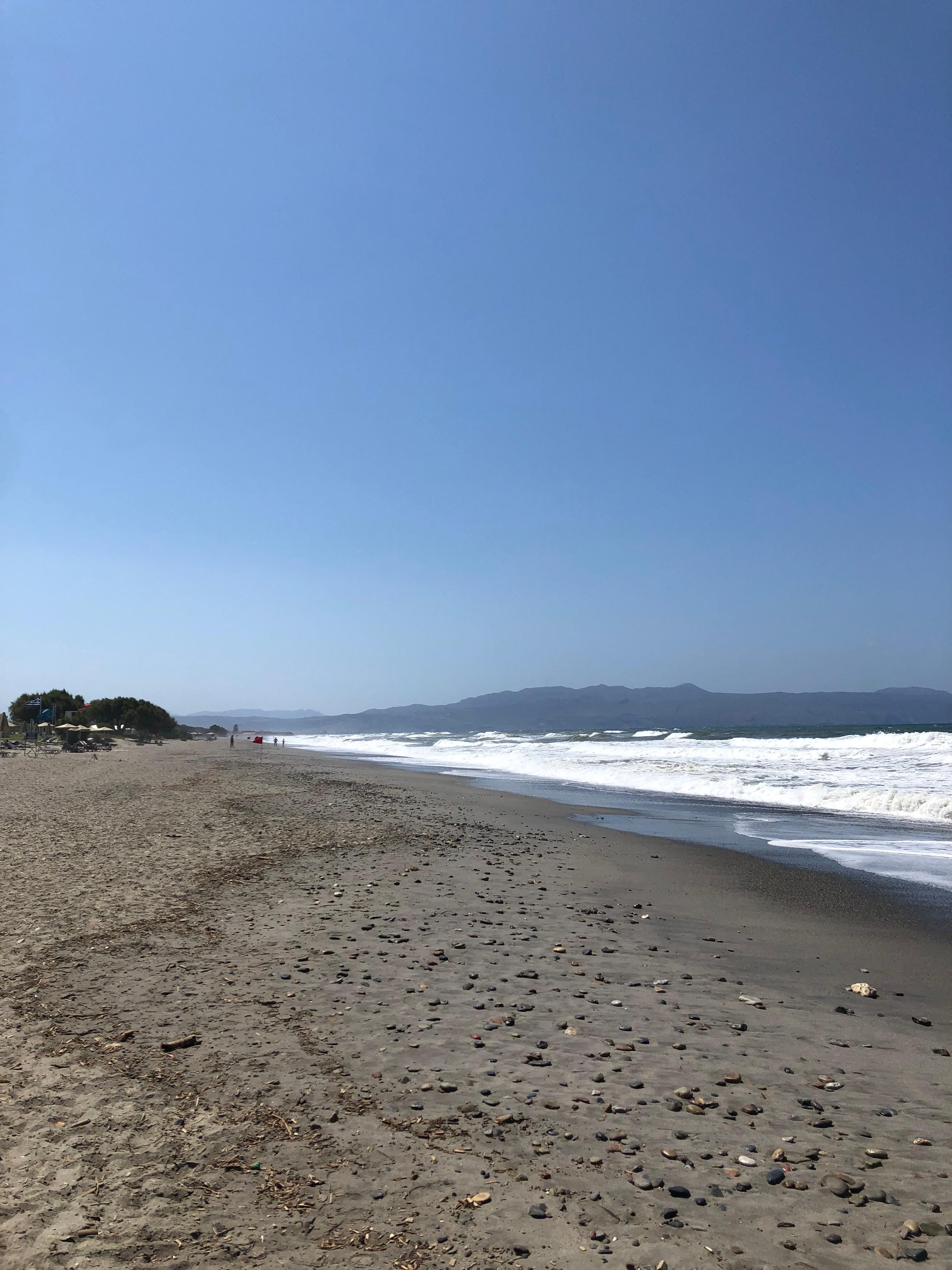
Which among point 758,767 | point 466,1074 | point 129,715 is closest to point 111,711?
point 129,715

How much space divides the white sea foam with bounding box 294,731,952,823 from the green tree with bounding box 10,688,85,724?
29.7 metres

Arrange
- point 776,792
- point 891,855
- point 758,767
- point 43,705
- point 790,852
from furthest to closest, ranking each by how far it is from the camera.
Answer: point 43,705, point 758,767, point 776,792, point 790,852, point 891,855

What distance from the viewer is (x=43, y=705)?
73188mm

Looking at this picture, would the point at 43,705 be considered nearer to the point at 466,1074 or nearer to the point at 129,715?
the point at 129,715

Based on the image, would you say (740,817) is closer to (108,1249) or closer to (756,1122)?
(756,1122)

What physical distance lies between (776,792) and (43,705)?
2887 inches

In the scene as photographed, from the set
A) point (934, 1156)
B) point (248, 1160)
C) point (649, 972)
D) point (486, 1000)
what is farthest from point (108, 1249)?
point (649, 972)

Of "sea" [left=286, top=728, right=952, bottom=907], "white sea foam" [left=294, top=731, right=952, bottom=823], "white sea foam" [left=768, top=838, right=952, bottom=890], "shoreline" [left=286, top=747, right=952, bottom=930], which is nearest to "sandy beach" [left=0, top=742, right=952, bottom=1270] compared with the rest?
"shoreline" [left=286, top=747, right=952, bottom=930]

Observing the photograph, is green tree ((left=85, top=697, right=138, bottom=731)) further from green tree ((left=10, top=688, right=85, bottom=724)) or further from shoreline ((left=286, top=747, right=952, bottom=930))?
shoreline ((left=286, top=747, right=952, bottom=930))

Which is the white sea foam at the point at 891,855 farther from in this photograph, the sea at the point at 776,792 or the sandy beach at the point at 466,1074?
the sandy beach at the point at 466,1074

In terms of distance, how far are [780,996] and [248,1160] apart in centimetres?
482

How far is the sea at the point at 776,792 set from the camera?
550 inches

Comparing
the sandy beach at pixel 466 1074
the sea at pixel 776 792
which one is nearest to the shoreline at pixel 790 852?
the sea at pixel 776 792

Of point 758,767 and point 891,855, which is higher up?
point 891,855
